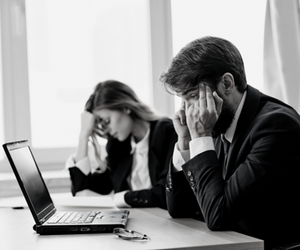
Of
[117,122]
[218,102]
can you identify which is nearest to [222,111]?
[218,102]

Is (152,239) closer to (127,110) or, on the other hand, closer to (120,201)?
(120,201)

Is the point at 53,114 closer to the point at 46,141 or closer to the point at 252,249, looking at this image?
the point at 46,141

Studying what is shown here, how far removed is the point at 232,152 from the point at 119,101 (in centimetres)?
116

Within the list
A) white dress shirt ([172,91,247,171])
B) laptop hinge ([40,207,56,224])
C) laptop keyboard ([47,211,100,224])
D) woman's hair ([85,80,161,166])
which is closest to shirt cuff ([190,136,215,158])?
white dress shirt ([172,91,247,171])

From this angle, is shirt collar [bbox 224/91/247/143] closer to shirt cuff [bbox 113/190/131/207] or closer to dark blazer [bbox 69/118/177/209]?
dark blazer [bbox 69/118/177/209]

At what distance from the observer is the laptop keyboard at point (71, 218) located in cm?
143

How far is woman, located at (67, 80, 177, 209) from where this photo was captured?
2500mm

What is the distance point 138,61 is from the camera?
11.0ft

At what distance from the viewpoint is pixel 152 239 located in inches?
49.8

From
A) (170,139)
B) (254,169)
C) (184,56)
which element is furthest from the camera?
(170,139)

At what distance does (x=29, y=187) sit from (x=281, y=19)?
1907 millimetres

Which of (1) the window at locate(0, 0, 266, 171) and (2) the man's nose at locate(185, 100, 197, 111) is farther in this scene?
(1) the window at locate(0, 0, 266, 171)

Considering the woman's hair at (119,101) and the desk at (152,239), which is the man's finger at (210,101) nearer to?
the desk at (152,239)

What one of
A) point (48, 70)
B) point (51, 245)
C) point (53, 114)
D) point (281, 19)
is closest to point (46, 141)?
point (53, 114)
